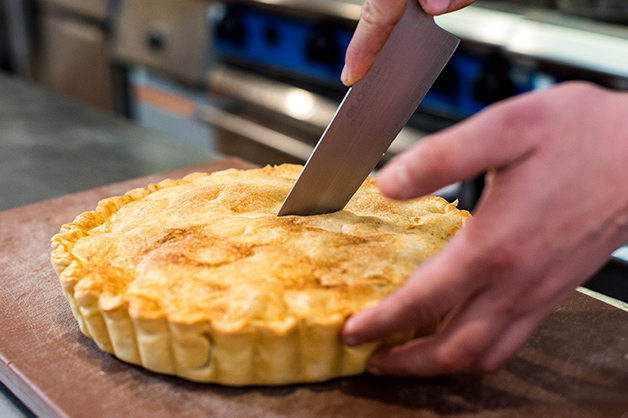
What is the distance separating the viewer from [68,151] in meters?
2.21

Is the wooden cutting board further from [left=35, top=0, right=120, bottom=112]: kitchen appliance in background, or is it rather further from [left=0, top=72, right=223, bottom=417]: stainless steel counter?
[left=35, top=0, right=120, bottom=112]: kitchen appliance in background

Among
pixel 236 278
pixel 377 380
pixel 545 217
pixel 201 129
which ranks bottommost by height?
pixel 201 129

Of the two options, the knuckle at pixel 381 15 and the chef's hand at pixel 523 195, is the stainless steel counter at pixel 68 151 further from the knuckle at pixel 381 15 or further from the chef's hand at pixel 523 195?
the chef's hand at pixel 523 195

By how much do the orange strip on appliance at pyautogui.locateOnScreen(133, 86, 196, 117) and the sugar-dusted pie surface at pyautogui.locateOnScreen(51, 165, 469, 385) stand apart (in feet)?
8.51

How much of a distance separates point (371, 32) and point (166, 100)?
9.70 feet

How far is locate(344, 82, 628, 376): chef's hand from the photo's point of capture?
0.75 meters

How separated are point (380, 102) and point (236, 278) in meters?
0.45

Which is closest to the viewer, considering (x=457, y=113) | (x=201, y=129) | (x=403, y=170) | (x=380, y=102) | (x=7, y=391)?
(x=403, y=170)

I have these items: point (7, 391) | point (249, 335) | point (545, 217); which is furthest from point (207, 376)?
point (545, 217)

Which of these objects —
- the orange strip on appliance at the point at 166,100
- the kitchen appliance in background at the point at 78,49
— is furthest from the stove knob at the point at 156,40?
the kitchen appliance in background at the point at 78,49

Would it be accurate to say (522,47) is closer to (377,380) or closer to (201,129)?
(377,380)

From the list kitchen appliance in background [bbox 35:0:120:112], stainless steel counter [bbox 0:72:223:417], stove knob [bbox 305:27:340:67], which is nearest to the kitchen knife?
stainless steel counter [bbox 0:72:223:417]

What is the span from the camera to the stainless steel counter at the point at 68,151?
1.94 m

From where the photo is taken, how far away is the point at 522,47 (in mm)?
2328
